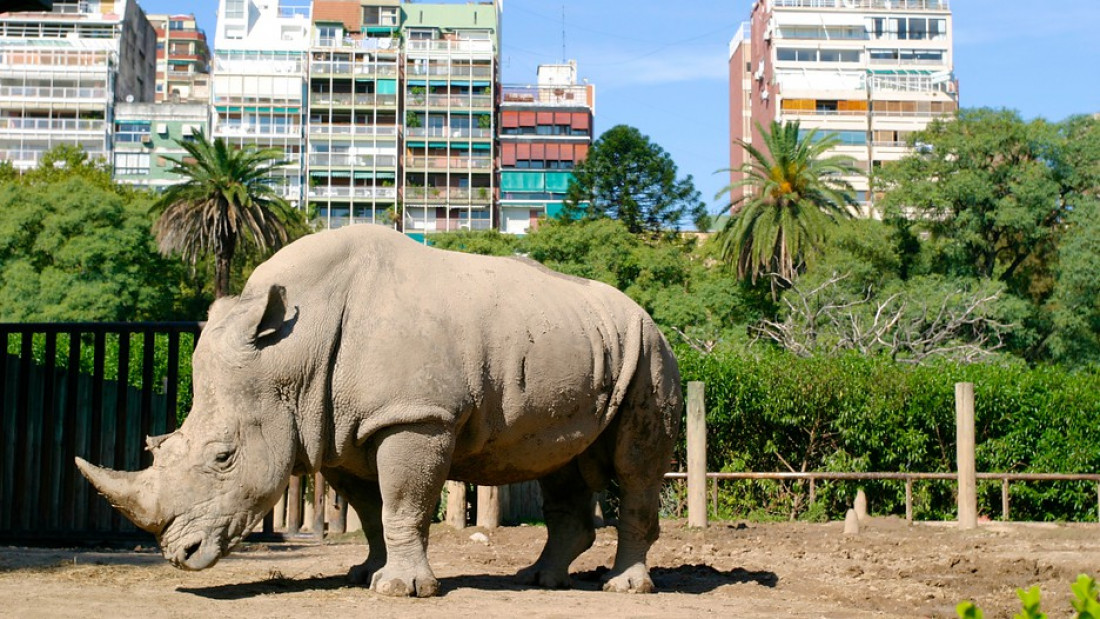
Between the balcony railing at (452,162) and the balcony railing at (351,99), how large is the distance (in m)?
4.21

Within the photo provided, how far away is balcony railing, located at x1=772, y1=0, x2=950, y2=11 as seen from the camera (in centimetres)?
9744

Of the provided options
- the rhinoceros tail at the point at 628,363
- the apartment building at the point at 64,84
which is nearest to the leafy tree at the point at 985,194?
the rhinoceros tail at the point at 628,363

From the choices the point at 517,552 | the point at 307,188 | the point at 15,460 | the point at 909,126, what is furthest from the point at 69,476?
the point at 307,188

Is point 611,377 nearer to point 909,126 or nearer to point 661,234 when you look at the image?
point 661,234

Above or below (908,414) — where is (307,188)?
above

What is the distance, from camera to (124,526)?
12336 mm

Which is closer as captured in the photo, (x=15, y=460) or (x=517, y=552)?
(x=15, y=460)

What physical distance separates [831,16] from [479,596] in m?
93.2

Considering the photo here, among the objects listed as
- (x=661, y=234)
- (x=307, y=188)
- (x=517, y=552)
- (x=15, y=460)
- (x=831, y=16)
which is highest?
(x=831, y=16)

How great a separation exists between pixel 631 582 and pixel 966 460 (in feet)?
30.1

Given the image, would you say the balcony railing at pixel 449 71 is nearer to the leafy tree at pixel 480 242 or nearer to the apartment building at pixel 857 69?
the apartment building at pixel 857 69

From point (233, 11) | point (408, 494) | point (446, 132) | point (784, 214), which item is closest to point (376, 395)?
point (408, 494)

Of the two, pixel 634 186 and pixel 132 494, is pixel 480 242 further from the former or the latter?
pixel 132 494

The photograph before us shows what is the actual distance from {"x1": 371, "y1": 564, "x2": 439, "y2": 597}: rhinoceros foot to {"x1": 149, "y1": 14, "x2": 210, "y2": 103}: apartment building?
122 metres
